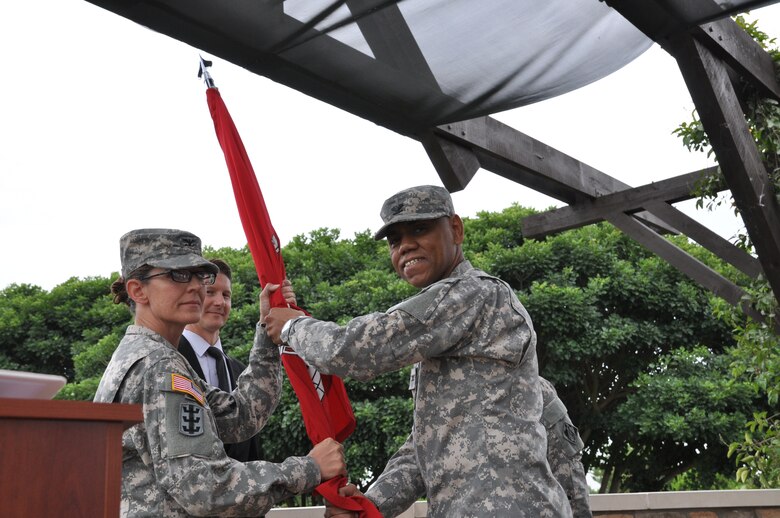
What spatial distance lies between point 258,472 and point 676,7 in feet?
7.16

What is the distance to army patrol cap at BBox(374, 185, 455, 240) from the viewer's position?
2549 mm

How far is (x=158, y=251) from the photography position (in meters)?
2.31

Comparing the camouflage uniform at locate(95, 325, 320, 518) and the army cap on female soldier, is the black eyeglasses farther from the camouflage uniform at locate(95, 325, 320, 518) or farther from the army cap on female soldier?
the camouflage uniform at locate(95, 325, 320, 518)

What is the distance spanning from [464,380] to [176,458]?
2.53ft

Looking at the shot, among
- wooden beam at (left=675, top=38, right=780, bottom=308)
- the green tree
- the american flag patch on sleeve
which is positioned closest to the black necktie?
the american flag patch on sleeve

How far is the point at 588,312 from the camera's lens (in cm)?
906

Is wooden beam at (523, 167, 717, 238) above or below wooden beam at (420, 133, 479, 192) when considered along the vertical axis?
above

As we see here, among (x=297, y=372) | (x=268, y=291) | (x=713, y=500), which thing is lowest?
(x=713, y=500)

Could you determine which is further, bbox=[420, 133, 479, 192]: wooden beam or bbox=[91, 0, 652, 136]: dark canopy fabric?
bbox=[420, 133, 479, 192]: wooden beam

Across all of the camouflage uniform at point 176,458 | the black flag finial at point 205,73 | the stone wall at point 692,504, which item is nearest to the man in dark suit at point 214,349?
the black flag finial at point 205,73

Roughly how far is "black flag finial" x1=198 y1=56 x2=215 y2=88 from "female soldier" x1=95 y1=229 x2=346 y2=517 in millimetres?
572

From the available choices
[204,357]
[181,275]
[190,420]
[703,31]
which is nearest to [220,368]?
[204,357]

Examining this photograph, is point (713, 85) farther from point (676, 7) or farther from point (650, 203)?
point (650, 203)

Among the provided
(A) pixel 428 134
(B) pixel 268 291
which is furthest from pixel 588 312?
(B) pixel 268 291
